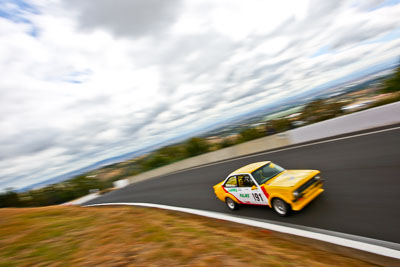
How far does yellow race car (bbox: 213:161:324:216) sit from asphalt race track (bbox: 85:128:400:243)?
1.20 feet

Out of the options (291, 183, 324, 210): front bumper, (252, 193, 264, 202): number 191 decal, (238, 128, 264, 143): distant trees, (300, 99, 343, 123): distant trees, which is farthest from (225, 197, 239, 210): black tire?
(238, 128, 264, 143): distant trees

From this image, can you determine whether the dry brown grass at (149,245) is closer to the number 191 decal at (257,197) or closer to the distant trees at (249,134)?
the number 191 decal at (257,197)

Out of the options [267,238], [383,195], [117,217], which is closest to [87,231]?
[117,217]

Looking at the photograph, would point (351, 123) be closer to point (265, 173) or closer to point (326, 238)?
point (265, 173)

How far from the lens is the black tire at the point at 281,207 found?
18.4ft

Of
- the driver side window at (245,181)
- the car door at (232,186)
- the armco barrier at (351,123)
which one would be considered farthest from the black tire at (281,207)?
the armco barrier at (351,123)

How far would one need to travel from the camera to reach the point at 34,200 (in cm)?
2950

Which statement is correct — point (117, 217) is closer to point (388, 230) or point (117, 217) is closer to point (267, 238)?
point (267, 238)

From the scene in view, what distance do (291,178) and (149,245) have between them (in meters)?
3.93

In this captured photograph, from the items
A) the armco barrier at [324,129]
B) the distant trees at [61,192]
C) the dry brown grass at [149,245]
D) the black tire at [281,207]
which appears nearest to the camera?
the dry brown grass at [149,245]

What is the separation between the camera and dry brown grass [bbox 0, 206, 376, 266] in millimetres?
3926

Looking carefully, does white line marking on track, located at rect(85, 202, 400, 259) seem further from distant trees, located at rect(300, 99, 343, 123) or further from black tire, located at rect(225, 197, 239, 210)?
distant trees, located at rect(300, 99, 343, 123)

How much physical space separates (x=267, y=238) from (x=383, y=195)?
304cm

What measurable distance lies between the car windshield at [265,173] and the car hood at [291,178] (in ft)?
0.58
